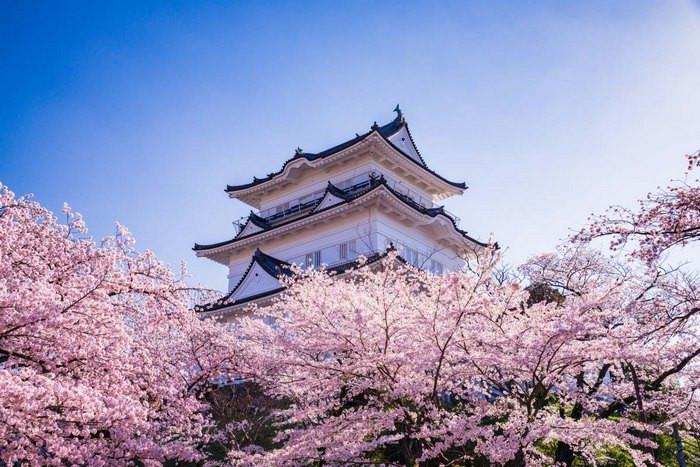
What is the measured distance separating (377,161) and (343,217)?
374 centimetres

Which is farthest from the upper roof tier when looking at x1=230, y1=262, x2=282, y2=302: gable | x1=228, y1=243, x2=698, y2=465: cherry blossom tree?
x1=228, y1=243, x2=698, y2=465: cherry blossom tree

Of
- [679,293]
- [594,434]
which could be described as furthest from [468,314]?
[679,293]

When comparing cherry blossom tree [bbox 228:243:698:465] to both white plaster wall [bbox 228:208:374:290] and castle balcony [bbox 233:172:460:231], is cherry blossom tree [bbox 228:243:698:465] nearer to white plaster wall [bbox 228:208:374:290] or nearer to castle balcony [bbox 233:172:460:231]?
white plaster wall [bbox 228:208:374:290]

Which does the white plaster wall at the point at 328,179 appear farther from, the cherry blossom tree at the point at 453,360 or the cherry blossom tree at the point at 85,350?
the cherry blossom tree at the point at 85,350

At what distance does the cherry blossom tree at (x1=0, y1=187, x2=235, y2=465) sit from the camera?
587 centimetres

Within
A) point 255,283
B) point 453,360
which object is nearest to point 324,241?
point 255,283

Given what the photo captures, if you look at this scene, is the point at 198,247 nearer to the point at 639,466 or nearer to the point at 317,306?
the point at 317,306

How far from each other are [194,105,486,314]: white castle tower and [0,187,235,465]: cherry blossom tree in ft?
39.8

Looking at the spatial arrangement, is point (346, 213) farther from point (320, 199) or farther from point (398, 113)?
point (398, 113)

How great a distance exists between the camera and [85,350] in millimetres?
6609

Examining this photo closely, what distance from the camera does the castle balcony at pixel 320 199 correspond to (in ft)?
79.7

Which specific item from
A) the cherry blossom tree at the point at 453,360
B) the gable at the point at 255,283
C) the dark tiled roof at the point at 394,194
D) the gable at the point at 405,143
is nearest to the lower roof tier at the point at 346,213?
the dark tiled roof at the point at 394,194

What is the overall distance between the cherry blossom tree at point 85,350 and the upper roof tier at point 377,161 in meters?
16.6

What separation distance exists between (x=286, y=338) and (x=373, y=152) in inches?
660
